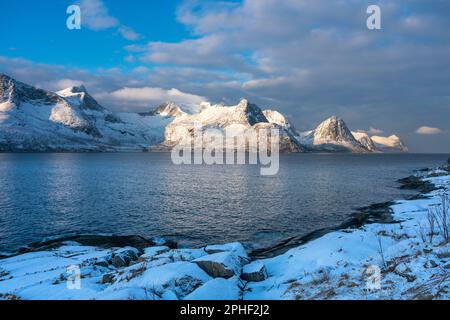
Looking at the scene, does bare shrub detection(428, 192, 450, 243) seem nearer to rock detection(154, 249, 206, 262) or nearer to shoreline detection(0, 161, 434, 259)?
shoreline detection(0, 161, 434, 259)

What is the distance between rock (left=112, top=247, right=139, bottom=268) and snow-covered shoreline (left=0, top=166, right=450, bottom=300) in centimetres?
7

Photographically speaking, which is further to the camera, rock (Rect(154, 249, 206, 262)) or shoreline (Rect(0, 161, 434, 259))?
shoreline (Rect(0, 161, 434, 259))

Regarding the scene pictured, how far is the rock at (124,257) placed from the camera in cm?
2233

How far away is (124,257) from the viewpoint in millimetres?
22969

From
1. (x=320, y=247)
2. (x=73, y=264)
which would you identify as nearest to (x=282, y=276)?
(x=320, y=247)

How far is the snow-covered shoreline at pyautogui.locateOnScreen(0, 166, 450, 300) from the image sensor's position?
42.1ft

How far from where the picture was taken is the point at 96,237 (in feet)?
114

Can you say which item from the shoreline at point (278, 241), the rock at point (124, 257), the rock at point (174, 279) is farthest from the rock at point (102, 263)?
the shoreline at point (278, 241)

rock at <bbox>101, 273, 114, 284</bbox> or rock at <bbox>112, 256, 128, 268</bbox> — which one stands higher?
rock at <bbox>101, 273, 114, 284</bbox>

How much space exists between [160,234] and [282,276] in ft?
77.1

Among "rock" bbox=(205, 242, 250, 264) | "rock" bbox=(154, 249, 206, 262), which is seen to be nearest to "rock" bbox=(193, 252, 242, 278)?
"rock" bbox=(205, 242, 250, 264)
